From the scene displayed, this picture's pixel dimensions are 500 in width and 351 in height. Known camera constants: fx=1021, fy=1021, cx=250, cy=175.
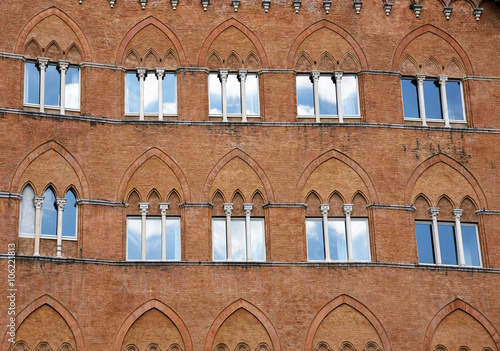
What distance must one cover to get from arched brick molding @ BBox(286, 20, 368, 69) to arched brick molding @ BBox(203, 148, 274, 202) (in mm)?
3140

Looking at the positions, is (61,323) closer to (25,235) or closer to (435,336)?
(25,235)

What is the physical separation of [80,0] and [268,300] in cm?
1018

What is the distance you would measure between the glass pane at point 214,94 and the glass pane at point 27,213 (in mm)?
5646

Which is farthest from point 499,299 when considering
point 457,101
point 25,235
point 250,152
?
point 25,235

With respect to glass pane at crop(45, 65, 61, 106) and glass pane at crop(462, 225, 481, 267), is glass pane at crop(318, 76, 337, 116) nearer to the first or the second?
glass pane at crop(462, 225, 481, 267)

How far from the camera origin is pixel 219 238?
92.9 feet

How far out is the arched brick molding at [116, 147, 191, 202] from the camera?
1105 inches

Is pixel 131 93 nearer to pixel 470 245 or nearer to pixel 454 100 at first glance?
pixel 454 100

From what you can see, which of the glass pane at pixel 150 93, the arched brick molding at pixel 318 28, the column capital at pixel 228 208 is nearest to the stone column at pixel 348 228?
the column capital at pixel 228 208

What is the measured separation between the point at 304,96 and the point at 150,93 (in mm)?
4490

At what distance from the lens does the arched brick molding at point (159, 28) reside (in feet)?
96.3

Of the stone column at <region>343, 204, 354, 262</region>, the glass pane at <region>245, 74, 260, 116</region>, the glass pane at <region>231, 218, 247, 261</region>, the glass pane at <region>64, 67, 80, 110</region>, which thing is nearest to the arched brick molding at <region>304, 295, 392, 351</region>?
the stone column at <region>343, 204, 354, 262</region>

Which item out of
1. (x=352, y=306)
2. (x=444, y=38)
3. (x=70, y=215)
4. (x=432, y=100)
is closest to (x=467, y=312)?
(x=352, y=306)

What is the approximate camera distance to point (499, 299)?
2834 cm
